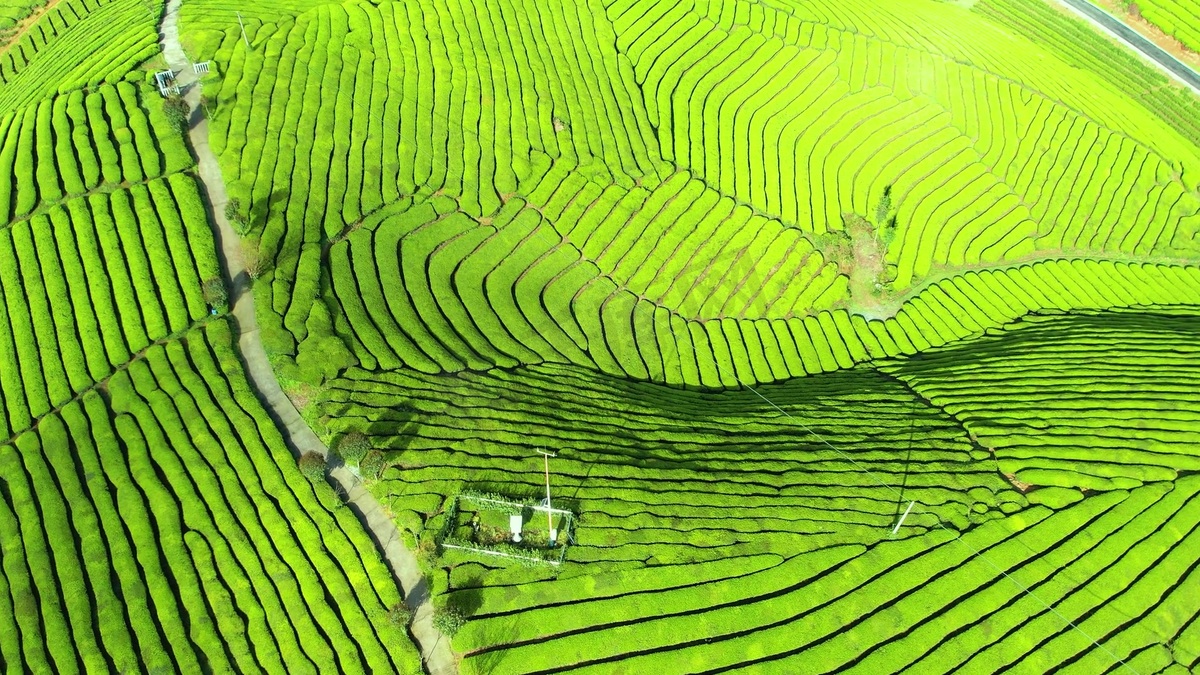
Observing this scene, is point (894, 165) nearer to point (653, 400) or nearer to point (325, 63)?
Answer: point (653, 400)

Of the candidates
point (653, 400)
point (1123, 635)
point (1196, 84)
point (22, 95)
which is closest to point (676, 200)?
point (653, 400)

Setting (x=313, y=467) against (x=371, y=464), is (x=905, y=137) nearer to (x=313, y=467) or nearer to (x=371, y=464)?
(x=371, y=464)

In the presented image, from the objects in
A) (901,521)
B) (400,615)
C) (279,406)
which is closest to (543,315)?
(279,406)

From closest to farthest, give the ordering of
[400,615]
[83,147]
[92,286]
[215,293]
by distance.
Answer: [400,615]
[215,293]
[92,286]
[83,147]

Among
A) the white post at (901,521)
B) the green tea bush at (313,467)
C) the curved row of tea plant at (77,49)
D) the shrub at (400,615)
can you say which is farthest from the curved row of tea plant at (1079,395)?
the curved row of tea plant at (77,49)

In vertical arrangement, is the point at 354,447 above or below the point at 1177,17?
below
